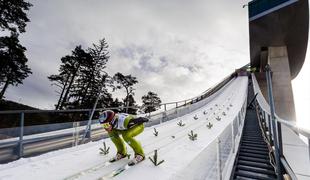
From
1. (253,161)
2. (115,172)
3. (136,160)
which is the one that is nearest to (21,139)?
(115,172)

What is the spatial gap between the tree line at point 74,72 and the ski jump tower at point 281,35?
1542cm

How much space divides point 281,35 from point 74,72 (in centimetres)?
2717

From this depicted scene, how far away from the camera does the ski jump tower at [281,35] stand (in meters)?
19.1

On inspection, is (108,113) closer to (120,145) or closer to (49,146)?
(120,145)

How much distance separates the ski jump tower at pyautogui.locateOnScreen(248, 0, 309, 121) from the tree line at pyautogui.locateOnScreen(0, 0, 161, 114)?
15421mm

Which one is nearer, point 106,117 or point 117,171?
point 117,171

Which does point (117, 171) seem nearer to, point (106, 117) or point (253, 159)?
point (106, 117)

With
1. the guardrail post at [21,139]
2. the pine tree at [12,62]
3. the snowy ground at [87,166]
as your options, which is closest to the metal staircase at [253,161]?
the snowy ground at [87,166]

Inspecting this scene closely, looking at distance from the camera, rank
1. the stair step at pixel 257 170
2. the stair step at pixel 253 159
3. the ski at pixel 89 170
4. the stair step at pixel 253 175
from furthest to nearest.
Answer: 1. the stair step at pixel 253 159
2. the stair step at pixel 257 170
3. the stair step at pixel 253 175
4. the ski at pixel 89 170

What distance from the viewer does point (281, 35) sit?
21.7 meters

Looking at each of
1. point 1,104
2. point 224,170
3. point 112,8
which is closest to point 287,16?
point 112,8

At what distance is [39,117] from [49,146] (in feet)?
54.8

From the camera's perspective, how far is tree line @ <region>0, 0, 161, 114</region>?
56.4 feet

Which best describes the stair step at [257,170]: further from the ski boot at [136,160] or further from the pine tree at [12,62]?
the pine tree at [12,62]
